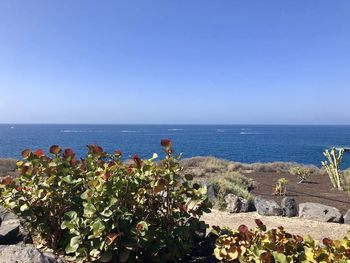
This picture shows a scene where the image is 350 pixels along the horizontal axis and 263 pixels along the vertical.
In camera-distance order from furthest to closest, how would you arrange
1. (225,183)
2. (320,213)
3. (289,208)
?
(225,183) → (289,208) → (320,213)

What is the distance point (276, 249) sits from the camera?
11.2ft

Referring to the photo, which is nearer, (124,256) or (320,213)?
(124,256)

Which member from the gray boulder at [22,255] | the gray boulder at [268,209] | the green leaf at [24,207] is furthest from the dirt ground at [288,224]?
the gray boulder at [22,255]

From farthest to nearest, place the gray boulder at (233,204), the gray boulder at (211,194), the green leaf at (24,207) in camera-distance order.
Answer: the gray boulder at (211,194)
the gray boulder at (233,204)
the green leaf at (24,207)

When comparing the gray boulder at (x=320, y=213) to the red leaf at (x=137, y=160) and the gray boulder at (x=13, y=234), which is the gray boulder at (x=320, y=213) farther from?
the gray boulder at (x=13, y=234)

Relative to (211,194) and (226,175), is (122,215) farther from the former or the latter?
(226,175)

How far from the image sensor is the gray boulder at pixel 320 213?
334 inches

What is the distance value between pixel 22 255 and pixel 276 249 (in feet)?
7.97

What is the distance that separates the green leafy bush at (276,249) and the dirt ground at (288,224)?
399 centimetres

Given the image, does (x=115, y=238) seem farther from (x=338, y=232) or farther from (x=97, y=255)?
(x=338, y=232)

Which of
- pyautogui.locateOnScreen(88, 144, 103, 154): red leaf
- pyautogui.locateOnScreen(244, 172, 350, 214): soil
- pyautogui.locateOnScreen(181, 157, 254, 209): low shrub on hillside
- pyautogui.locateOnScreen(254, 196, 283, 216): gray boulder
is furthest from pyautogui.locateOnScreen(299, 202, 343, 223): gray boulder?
pyautogui.locateOnScreen(88, 144, 103, 154): red leaf

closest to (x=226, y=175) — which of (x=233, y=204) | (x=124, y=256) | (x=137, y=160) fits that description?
(x=233, y=204)

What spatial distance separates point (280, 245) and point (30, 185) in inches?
113

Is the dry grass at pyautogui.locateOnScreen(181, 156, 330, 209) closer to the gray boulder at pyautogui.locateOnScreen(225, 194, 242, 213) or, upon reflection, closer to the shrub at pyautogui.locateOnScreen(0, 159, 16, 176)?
the gray boulder at pyautogui.locateOnScreen(225, 194, 242, 213)
